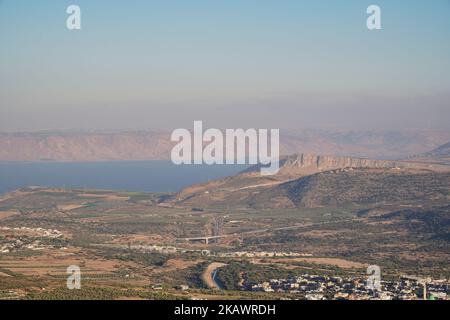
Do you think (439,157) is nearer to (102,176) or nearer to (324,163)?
(324,163)

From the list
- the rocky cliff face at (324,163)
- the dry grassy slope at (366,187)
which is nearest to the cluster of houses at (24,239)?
the dry grassy slope at (366,187)

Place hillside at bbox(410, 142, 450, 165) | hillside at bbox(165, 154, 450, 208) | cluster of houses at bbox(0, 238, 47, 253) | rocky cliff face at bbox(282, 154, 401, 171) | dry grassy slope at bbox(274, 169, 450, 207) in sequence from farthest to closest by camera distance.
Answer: hillside at bbox(410, 142, 450, 165)
rocky cliff face at bbox(282, 154, 401, 171)
hillside at bbox(165, 154, 450, 208)
dry grassy slope at bbox(274, 169, 450, 207)
cluster of houses at bbox(0, 238, 47, 253)

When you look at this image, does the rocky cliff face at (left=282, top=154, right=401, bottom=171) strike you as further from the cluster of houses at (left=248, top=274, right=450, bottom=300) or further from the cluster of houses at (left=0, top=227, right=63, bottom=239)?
the cluster of houses at (left=248, top=274, right=450, bottom=300)

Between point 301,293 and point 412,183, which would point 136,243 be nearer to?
point 301,293

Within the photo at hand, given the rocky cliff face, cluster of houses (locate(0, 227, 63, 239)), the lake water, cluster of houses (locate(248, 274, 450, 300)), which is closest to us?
cluster of houses (locate(248, 274, 450, 300))

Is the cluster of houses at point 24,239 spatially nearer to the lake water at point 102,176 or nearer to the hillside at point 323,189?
the hillside at point 323,189

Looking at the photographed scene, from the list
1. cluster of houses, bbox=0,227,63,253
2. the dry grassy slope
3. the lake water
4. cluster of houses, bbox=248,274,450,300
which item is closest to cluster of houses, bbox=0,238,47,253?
cluster of houses, bbox=0,227,63,253
